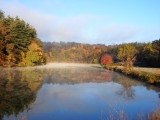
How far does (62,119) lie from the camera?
724 cm

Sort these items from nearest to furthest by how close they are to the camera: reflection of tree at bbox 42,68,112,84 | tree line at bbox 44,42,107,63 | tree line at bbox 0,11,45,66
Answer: reflection of tree at bbox 42,68,112,84 < tree line at bbox 0,11,45,66 < tree line at bbox 44,42,107,63

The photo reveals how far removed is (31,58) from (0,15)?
39.8 ft

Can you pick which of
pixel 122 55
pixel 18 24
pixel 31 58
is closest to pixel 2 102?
pixel 122 55

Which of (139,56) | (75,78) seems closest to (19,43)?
(75,78)

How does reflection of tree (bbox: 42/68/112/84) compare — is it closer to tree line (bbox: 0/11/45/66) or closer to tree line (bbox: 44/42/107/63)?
tree line (bbox: 0/11/45/66)

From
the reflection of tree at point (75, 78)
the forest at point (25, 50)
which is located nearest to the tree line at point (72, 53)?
the forest at point (25, 50)

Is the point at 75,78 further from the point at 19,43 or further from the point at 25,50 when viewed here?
the point at 25,50

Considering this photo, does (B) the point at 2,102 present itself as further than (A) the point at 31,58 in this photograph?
No

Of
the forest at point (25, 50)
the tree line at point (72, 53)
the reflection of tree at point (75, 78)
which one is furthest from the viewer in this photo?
the tree line at point (72, 53)

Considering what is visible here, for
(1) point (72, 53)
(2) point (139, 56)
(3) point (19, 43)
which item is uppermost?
(3) point (19, 43)

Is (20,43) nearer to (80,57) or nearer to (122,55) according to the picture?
(122,55)

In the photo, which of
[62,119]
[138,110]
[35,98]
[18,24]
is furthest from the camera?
[18,24]

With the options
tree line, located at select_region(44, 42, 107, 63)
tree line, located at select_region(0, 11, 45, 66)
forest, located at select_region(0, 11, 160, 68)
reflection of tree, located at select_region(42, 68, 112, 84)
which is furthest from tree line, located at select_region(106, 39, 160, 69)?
tree line, located at select_region(44, 42, 107, 63)

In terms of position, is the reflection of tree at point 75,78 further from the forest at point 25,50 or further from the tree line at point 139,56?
the forest at point 25,50
